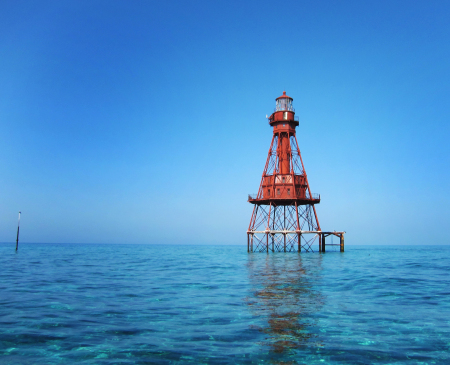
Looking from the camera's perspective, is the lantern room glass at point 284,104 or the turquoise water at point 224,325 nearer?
the turquoise water at point 224,325

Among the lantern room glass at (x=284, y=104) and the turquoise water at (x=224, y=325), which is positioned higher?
the lantern room glass at (x=284, y=104)

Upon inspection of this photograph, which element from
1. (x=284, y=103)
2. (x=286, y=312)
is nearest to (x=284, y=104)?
(x=284, y=103)

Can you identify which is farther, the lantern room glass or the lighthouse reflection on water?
the lantern room glass

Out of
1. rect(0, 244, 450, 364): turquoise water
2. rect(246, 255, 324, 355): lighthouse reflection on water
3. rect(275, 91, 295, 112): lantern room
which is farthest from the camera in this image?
rect(275, 91, 295, 112): lantern room

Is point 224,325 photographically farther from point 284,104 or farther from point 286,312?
point 284,104

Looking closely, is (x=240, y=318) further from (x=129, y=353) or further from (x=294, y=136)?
(x=294, y=136)

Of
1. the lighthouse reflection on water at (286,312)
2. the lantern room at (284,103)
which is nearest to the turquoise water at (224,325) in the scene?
the lighthouse reflection on water at (286,312)

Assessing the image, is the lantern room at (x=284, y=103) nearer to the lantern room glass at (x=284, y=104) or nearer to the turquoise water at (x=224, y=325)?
the lantern room glass at (x=284, y=104)

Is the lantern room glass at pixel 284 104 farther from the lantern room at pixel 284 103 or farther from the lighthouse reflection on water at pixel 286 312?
the lighthouse reflection on water at pixel 286 312

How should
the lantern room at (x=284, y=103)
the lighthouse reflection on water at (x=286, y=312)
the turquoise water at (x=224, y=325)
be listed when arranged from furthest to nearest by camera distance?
the lantern room at (x=284, y=103), the lighthouse reflection on water at (x=286, y=312), the turquoise water at (x=224, y=325)

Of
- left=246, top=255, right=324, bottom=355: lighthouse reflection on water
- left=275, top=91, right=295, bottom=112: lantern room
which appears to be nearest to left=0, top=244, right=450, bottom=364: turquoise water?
left=246, top=255, right=324, bottom=355: lighthouse reflection on water

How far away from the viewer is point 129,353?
9406mm

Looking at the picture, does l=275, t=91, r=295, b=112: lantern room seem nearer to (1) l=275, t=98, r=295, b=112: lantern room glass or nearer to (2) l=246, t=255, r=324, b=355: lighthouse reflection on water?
(1) l=275, t=98, r=295, b=112: lantern room glass

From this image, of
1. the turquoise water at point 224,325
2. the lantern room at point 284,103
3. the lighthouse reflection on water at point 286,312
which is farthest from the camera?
the lantern room at point 284,103
